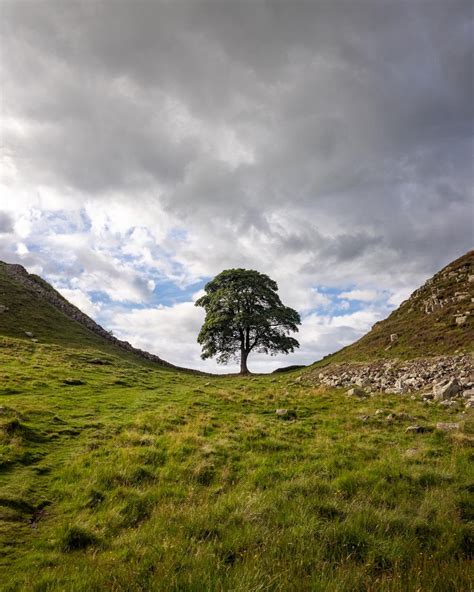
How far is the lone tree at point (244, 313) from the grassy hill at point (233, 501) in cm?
3654

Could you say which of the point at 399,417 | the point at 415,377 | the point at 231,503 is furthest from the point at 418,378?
the point at 231,503

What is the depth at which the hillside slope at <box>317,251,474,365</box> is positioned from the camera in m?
28.8

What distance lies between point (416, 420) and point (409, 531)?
872 centimetres

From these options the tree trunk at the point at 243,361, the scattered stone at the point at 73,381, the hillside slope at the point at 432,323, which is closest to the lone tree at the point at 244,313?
the tree trunk at the point at 243,361

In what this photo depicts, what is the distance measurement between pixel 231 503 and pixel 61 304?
61.2m

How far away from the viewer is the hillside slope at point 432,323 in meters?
28.8

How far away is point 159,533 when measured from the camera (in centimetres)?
631

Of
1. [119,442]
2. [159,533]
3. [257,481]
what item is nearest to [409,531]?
[257,481]

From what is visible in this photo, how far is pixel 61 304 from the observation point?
61.1 meters

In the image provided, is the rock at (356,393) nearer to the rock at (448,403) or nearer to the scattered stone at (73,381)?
the rock at (448,403)

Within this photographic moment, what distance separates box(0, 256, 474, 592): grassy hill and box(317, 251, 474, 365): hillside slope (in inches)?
583

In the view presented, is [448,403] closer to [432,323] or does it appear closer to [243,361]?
[432,323]

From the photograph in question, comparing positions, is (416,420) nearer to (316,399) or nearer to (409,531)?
(316,399)

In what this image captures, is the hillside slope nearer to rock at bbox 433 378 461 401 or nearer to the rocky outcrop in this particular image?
rock at bbox 433 378 461 401
